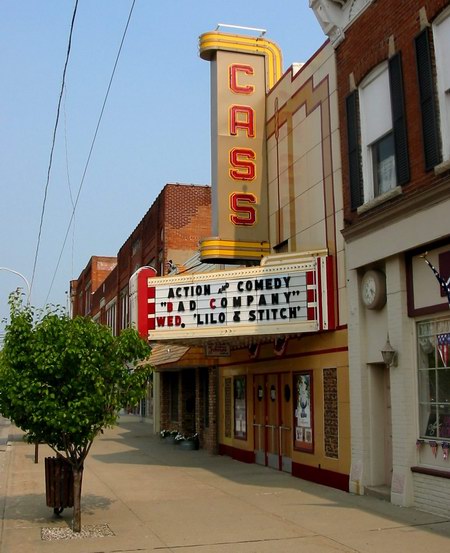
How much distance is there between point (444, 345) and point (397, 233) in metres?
2.02

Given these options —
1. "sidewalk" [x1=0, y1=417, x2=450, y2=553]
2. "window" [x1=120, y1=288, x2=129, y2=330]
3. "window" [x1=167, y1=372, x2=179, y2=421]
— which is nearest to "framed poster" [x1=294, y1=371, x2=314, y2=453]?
"sidewalk" [x1=0, y1=417, x2=450, y2=553]

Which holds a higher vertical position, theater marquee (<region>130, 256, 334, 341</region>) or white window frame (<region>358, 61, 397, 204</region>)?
white window frame (<region>358, 61, 397, 204</region>)

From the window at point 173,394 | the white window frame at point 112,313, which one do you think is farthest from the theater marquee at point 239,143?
the white window frame at point 112,313

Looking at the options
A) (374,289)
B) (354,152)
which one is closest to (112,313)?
(354,152)

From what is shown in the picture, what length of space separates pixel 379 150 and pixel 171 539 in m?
7.65

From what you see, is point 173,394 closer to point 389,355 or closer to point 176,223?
point 176,223

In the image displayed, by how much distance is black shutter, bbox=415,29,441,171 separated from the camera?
1112 centimetres

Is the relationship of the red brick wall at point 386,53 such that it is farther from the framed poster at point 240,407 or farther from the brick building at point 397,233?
the framed poster at point 240,407

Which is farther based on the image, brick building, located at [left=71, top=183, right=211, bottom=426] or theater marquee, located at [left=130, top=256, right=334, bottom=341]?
brick building, located at [left=71, top=183, right=211, bottom=426]

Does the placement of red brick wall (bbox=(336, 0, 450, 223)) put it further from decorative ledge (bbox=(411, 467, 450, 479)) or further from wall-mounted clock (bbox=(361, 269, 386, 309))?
decorative ledge (bbox=(411, 467, 450, 479))

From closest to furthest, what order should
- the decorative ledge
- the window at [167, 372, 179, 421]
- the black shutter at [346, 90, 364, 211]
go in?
the decorative ledge
the black shutter at [346, 90, 364, 211]
the window at [167, 372, 179, 421]

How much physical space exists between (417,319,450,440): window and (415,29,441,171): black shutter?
2607 millimetres

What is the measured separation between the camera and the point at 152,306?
16.6 meters

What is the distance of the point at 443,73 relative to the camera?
36.5ft
